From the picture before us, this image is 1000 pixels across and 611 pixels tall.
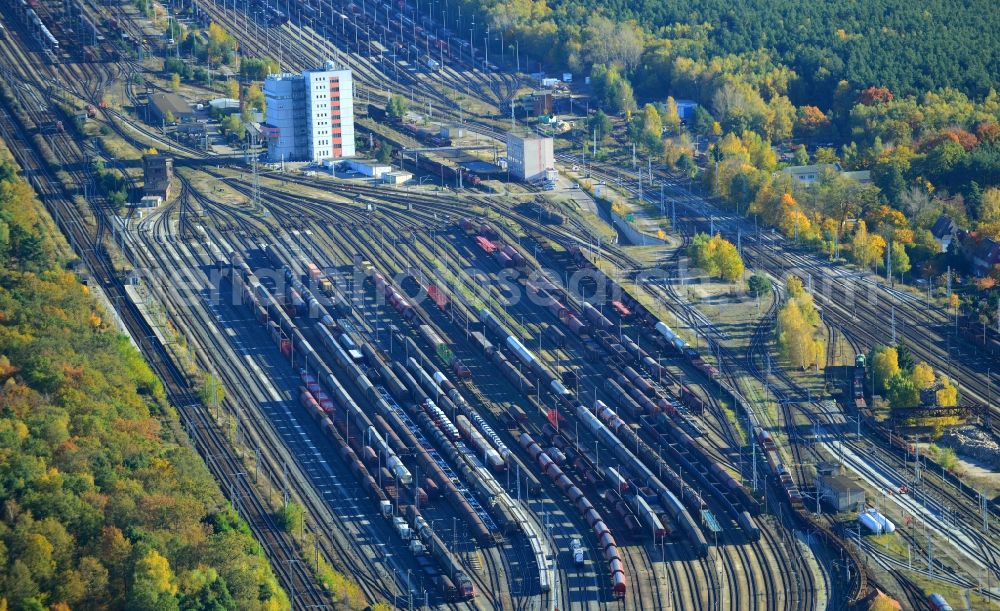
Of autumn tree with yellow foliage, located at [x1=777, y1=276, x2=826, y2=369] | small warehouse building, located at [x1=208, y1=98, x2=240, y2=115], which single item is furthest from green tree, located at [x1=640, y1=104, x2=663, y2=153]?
autumn tree with yellow foliage, located at [x1=777, y1=276, x2=826, y2=369]

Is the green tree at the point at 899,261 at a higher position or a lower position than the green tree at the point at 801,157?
lower

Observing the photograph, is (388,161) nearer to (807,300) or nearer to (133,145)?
(133,145)

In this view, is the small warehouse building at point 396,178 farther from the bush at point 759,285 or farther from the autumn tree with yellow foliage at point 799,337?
the autumn tree with yellow foliage at point 799,337

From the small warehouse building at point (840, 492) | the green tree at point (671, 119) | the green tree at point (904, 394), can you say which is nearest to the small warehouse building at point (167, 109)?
the green tree at point (671, 119)

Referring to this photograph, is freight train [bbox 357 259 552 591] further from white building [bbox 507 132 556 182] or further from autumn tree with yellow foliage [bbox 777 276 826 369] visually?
white building [bbox 507 132 556 182]

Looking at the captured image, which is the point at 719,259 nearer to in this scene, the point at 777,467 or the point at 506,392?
the point at 506,392

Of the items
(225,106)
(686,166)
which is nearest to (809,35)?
(686,166)

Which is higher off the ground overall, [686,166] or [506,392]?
[686,166]
